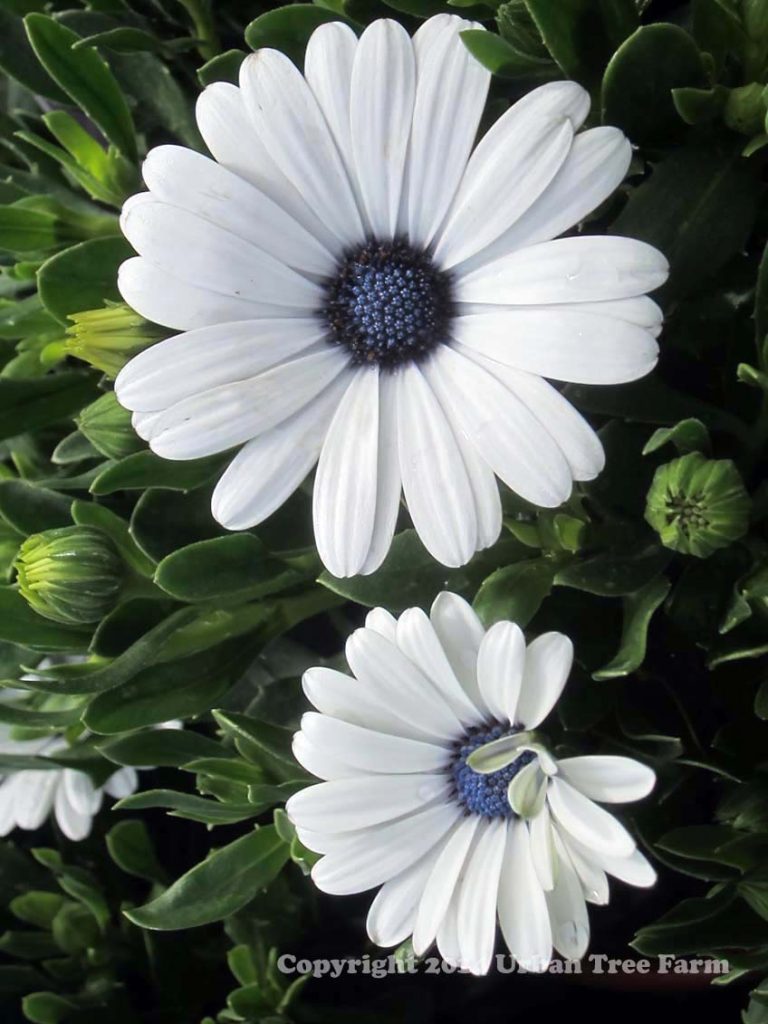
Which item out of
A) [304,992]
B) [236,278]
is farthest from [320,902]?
[236,278]

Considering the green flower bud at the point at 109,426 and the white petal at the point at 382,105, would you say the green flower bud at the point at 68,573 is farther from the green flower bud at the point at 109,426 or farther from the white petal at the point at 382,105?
the white petal at the point at 382,105

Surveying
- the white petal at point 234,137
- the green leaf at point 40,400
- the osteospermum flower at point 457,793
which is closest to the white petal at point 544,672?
the osteospermum flower at point 457,793

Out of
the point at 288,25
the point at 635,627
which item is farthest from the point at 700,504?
the point at 288,25

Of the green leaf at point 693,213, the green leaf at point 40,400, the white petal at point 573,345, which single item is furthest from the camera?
the green leaf at point 40,400

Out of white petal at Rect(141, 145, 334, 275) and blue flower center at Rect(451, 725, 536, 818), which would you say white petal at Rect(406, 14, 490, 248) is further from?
blue flower center at Rect(451, 725, 536, 818)

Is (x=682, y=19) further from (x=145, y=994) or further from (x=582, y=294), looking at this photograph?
(x=145, y=994)

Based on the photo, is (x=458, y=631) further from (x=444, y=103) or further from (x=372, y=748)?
(x=444, y=103)
